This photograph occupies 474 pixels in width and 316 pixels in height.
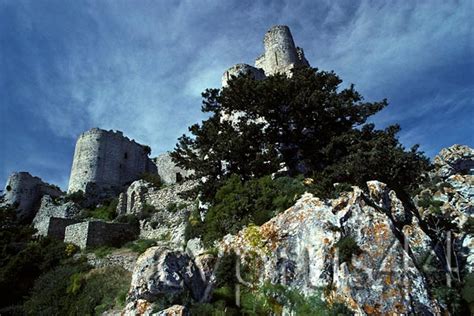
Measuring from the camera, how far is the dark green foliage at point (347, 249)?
11.2m

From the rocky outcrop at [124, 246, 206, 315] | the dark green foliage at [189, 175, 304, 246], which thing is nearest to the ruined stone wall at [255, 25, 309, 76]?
the dark green foliage at [189, 175, 304, 246]

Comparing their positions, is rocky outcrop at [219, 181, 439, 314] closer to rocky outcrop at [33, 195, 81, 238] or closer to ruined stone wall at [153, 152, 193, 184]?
rocky outcrop at [33, 195, 81, 238]

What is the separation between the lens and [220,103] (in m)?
19.2

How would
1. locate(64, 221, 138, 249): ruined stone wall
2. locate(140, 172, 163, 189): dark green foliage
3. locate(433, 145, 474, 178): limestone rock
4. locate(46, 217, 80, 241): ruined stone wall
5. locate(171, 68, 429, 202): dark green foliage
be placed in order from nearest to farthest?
locate(171, 68, 429, 202): dark green foliage
locate(64, 221, 138, 249): ruined stone wall
locate(46, 217, 80, 241): ruined stone wall
locate(433, 145, 474, 178): limestone rock
locate(140, 172, 163, 189): dark green foliage

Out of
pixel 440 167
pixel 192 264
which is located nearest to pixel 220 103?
pixel 192 264

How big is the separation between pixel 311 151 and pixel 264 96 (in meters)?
3.45

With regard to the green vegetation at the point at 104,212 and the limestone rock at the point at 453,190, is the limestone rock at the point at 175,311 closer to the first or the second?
the limestone rock at the point at 453,190

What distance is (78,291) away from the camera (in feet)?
50.3

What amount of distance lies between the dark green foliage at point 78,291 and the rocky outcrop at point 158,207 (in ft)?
15.6

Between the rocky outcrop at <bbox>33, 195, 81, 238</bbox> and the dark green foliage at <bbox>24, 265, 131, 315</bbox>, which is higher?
the rocky outcrop at <bbox>33, 195, 81, 238</bbox>

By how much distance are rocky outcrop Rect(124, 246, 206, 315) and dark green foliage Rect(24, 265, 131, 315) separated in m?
3.61

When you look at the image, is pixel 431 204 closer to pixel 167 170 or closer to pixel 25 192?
pixel 167 170

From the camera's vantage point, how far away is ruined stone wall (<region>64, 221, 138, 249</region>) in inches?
857

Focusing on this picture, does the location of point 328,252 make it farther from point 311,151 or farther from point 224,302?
point 311,151
